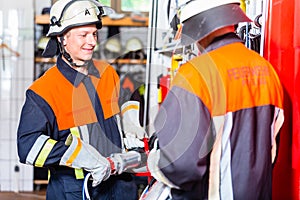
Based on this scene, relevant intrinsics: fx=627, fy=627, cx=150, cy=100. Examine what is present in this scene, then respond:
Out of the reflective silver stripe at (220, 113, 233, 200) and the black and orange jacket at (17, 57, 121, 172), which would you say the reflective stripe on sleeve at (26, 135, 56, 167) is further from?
the reflective silver stripe at (220, 113, 233, 200)

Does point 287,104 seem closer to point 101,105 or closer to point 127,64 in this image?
point 101,105

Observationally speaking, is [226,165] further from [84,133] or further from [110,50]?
[110,50]

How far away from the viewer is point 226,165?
5.76 ft

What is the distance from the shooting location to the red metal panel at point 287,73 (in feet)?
6.40

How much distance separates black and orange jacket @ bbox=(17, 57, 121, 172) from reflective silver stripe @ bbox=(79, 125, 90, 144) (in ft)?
0.05

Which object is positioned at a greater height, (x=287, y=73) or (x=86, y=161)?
(x=287, y=73)

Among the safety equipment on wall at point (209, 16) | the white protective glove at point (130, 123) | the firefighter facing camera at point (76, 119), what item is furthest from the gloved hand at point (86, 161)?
the safety equipment on wall at point (209, 16)

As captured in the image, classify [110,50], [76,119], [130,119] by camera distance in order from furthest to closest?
1. [110,50]
2. [130,119]
3. [76,119]

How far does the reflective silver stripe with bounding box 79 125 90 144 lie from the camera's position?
2.32m

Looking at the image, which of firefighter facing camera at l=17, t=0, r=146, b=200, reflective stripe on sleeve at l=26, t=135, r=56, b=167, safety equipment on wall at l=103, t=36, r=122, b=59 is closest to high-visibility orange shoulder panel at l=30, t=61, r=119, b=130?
firefighter facing camera at l=17, t=0, r=146, b=200

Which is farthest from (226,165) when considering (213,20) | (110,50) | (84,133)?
(110,50)

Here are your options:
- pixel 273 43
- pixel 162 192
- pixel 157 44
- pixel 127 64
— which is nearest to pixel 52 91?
pixel 162 192

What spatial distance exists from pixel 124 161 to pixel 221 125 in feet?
2.15

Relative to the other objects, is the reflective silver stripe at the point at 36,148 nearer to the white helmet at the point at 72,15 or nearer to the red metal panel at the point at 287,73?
the white helmet at the point at 72,15
